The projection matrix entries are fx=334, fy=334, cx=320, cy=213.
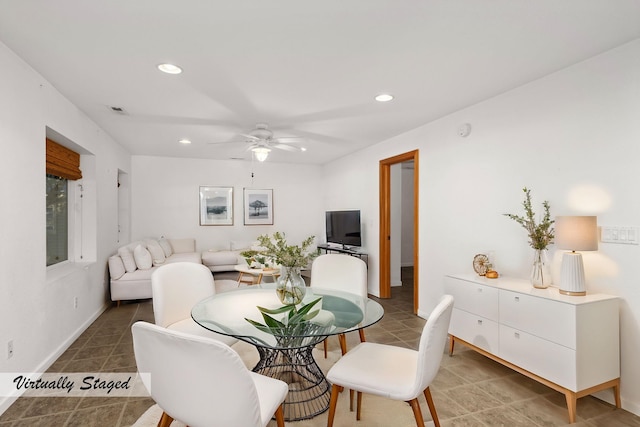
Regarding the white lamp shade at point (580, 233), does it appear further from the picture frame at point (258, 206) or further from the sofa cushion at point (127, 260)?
the picture frame at point (258, 206)

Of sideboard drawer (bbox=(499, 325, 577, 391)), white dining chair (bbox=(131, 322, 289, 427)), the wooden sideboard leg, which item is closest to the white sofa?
white dining chair (bbox=(131, 322, 289, 427))

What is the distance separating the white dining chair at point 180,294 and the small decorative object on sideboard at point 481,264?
2208 mm

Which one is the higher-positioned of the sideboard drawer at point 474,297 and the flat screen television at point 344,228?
the flat screen television at point 344,228

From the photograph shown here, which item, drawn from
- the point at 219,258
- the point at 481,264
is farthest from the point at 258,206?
the point at 481,264

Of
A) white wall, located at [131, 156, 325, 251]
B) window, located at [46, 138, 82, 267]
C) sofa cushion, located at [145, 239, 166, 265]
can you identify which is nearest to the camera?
window, located at [46, 138, 82, 267]

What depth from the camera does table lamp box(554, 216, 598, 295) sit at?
221 cm

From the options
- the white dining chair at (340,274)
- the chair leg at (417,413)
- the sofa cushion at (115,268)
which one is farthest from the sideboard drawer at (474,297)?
the sofa cushion at (115,268)

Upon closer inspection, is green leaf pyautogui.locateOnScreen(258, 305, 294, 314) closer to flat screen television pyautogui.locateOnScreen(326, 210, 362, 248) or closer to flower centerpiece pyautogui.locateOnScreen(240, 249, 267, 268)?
flower centerpiece pyautogui.locateOnScreen(240, 249, 267, 268)

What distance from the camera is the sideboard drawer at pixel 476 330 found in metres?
2.64

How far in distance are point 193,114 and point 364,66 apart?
6.79ft

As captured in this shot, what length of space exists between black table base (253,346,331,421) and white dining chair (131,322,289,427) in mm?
752

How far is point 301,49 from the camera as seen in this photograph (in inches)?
87.9

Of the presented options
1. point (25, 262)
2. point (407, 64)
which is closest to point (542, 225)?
point (407, 64)

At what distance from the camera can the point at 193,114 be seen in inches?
144
